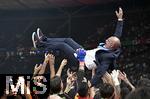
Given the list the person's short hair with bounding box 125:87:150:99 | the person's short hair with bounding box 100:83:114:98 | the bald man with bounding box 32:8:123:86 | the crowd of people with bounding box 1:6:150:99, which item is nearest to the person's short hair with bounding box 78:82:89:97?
the crowd of people with bounding box 1:6:150:99

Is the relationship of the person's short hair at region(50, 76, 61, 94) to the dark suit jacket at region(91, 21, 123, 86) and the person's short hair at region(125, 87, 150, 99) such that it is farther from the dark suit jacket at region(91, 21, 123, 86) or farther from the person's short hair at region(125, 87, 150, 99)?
the person's short hair at region(125, 87, 150, 99)

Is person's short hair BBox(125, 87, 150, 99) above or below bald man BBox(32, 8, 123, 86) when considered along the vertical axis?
above

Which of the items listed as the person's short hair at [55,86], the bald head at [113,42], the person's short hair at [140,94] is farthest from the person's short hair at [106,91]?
the bald head at [113,42]

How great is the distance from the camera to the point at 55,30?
16.1 meters

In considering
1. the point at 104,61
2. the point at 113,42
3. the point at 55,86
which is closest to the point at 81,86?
the point at 55,86

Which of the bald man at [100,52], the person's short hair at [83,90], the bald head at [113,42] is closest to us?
the person's short hair at [83,90]

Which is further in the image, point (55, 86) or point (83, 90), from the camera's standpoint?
point (83, 90)

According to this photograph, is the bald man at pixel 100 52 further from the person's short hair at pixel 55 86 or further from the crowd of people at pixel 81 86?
the person's short hair at pixel 55 86

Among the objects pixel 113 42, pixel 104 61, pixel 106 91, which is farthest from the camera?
pixel 113 42

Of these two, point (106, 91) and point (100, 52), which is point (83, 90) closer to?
point (106, 91)

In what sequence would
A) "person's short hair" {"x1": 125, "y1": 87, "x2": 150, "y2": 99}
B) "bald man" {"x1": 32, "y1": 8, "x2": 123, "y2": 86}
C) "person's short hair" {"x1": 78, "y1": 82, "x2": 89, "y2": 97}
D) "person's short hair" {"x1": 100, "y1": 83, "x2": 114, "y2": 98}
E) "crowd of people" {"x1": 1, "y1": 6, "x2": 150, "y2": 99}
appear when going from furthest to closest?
"bald man" {"x1": 32, "y1": 8, "x2": 123, "y2": 86}, "person's short hair" {"x1": 78, "y1": 82, "x2": 89, "y2": 97}, "person's short hair" {"x1": 100, "y1": 83, "x2": 114, "y2": 98}, "crowd of people" {"x1": 1, "y1": 6, "x2": 150, "y2": 99}, "person's short hair" {"x1": 125, "y1": 87, "x2": 150, "y2": 99}

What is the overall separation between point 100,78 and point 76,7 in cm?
1037

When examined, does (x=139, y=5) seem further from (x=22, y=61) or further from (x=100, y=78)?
(x=100, y=78)

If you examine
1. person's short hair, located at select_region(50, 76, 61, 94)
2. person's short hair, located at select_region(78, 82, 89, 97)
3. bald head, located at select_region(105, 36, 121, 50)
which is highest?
bald head, located at select_region(105, 36, 121, 50)
